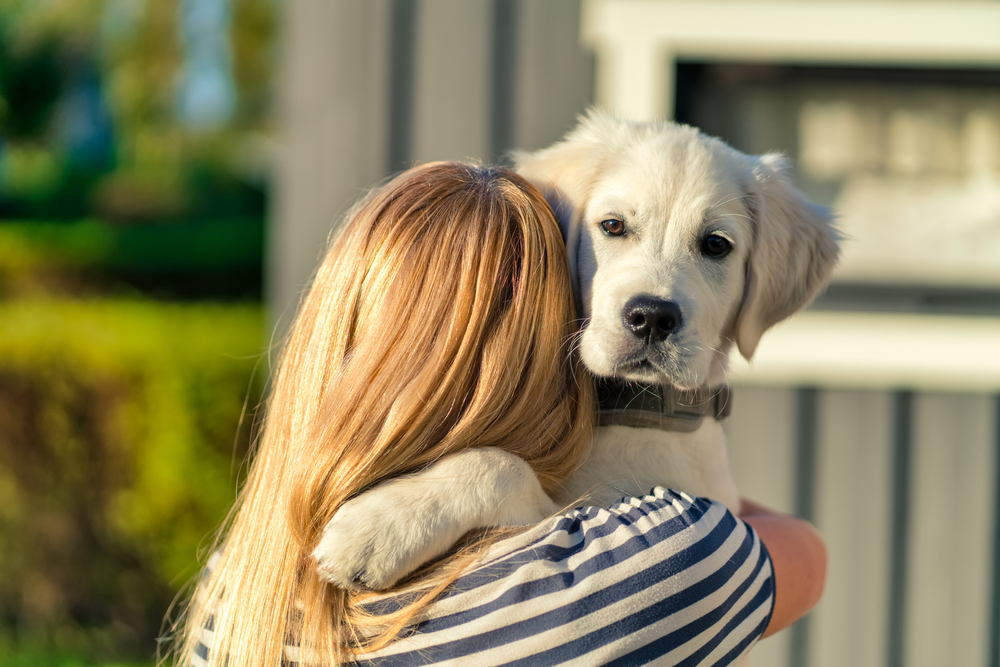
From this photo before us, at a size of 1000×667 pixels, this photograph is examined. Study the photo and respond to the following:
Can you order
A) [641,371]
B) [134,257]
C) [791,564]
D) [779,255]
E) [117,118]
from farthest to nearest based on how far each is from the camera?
1. [117,118]
2. [134,257]
3. [779,255]
4. [641,371]
5. [791,564]

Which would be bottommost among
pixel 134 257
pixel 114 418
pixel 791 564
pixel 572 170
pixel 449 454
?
pixel 114 418

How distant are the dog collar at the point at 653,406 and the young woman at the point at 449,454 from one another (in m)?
0.23

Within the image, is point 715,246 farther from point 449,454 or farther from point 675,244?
point 449,454

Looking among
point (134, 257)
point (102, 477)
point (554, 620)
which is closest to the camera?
point (554, 620)

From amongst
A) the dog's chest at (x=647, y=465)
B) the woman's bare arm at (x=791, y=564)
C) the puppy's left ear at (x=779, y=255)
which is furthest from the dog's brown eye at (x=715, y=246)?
the woman's bare arm at (x=791, y=564)

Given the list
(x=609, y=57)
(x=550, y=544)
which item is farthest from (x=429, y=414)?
(x=609, y=57)

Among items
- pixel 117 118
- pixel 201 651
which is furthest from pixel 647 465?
pixel 117 118

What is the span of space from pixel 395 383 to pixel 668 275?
765mm

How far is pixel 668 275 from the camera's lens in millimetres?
1854

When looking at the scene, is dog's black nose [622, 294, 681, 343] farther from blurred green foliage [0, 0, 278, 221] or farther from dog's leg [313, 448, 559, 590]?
blurred green foliage [0, 0, 278, 221]

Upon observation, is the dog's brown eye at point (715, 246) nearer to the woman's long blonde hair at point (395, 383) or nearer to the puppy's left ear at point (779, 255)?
the puppy's left ear at point (779, 255)

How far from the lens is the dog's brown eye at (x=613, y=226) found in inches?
75.3

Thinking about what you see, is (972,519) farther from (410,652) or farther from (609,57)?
(410,652)

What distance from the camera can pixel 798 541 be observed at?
5.85 ft
